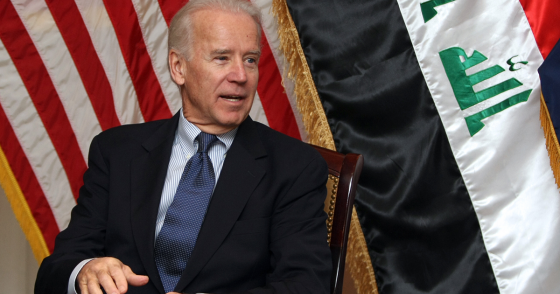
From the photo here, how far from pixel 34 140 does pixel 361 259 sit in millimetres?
1506

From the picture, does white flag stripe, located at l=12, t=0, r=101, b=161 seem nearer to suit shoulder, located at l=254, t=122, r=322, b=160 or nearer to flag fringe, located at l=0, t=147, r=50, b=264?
flag fringe, located at l=0, t=147, r=50, b=264

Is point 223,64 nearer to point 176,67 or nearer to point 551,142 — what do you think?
point 176,67

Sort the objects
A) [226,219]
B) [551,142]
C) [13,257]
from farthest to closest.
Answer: [13,257], [551,142], [226,219]

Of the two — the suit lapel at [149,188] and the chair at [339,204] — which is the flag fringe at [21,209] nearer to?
the suit lapel at [149,188]

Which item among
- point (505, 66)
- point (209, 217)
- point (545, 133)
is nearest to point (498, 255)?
point (545, 133)

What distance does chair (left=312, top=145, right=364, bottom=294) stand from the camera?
1.44m

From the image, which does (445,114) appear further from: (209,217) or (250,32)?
(209,217)

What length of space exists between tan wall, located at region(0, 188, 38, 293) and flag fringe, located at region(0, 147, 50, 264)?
262 millimetres

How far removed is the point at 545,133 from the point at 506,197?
26 centimetres

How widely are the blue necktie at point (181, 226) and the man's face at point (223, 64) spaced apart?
0.18m

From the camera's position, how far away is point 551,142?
5.74 ft

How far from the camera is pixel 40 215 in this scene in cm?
229

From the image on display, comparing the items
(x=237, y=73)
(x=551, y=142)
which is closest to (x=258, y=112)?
(x=237, y=73)

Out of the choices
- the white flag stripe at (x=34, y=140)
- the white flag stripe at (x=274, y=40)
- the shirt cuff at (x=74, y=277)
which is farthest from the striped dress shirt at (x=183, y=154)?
the white flag stripe at (x=34, y=140)
